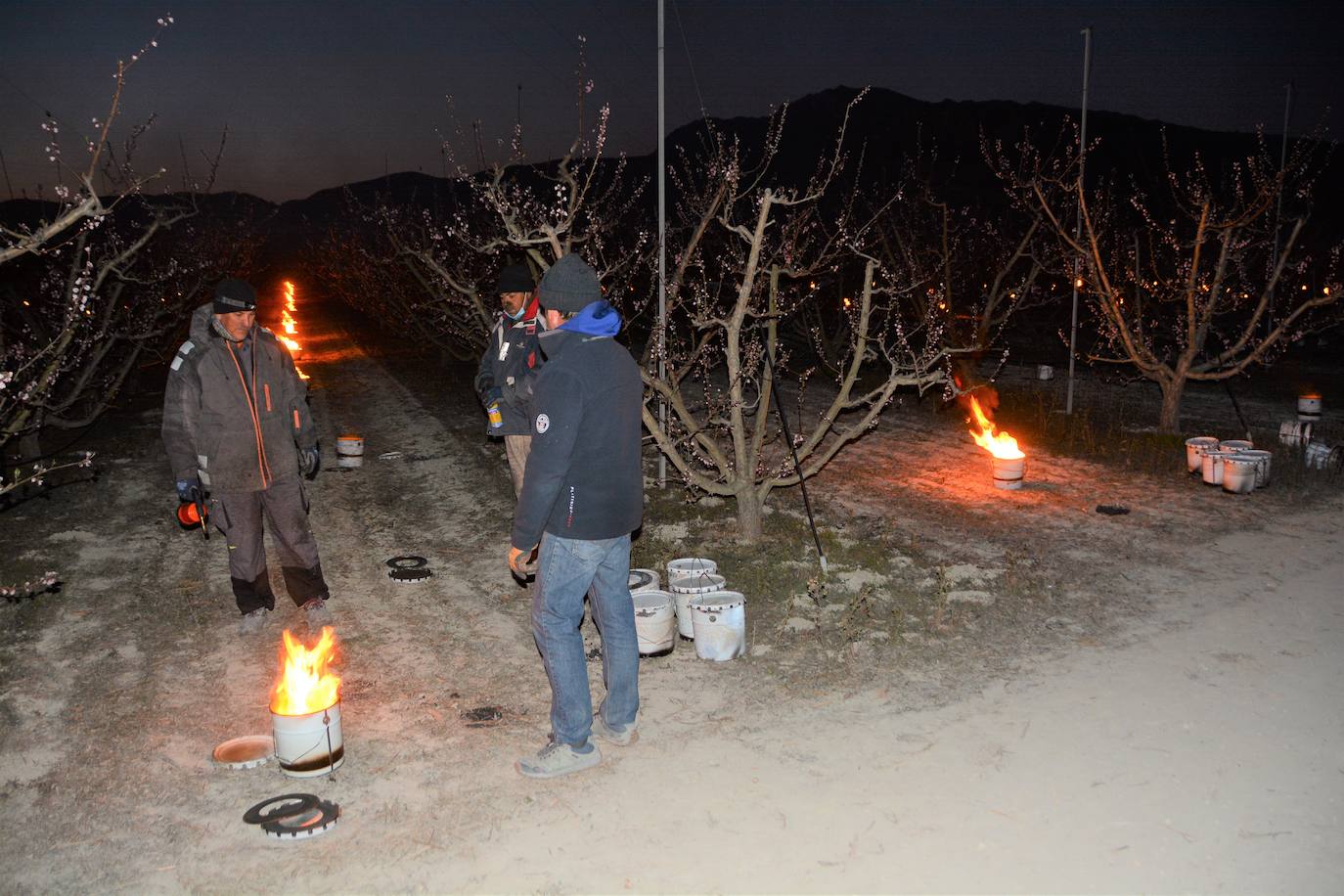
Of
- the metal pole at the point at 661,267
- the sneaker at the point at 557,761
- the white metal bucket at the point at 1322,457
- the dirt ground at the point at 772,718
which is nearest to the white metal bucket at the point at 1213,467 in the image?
the dirt ground at the point at 772,718

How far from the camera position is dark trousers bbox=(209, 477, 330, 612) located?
582 centimetres

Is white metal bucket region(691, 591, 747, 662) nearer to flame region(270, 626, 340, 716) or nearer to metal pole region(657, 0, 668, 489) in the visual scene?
flame region(270, 626, 340, 716)

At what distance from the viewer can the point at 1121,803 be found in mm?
3949

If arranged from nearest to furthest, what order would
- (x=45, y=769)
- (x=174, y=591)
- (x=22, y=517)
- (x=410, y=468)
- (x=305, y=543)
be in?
(x=45, y=769)
(x=305, y=543)
(x=174, y=591)
(x=22, y=517)
(x=410, y=468)

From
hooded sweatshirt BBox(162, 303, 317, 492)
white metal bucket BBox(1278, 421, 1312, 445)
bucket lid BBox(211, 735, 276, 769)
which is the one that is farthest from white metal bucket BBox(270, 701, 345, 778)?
white metal bucket BBox(1278, 421, 1312, 445)

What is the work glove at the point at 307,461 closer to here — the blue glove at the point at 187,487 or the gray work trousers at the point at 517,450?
the blue glove at the point at 187,487

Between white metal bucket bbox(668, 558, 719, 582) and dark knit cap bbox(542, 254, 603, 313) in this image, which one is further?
white metal bucket bbox(668, 558, 719, 582)

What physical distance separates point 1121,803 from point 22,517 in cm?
925

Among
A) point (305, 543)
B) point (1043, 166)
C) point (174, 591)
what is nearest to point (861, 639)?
point (305, 543)

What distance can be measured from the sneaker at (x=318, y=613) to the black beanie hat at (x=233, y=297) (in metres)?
1.90

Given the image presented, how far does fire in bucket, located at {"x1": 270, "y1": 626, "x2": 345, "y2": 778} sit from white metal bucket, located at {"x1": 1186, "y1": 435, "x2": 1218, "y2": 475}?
8688 millimetres

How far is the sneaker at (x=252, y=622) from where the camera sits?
5.93 meters

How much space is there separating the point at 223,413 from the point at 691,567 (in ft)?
9.84

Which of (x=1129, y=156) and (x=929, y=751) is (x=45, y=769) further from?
(x=1129, y=156)
